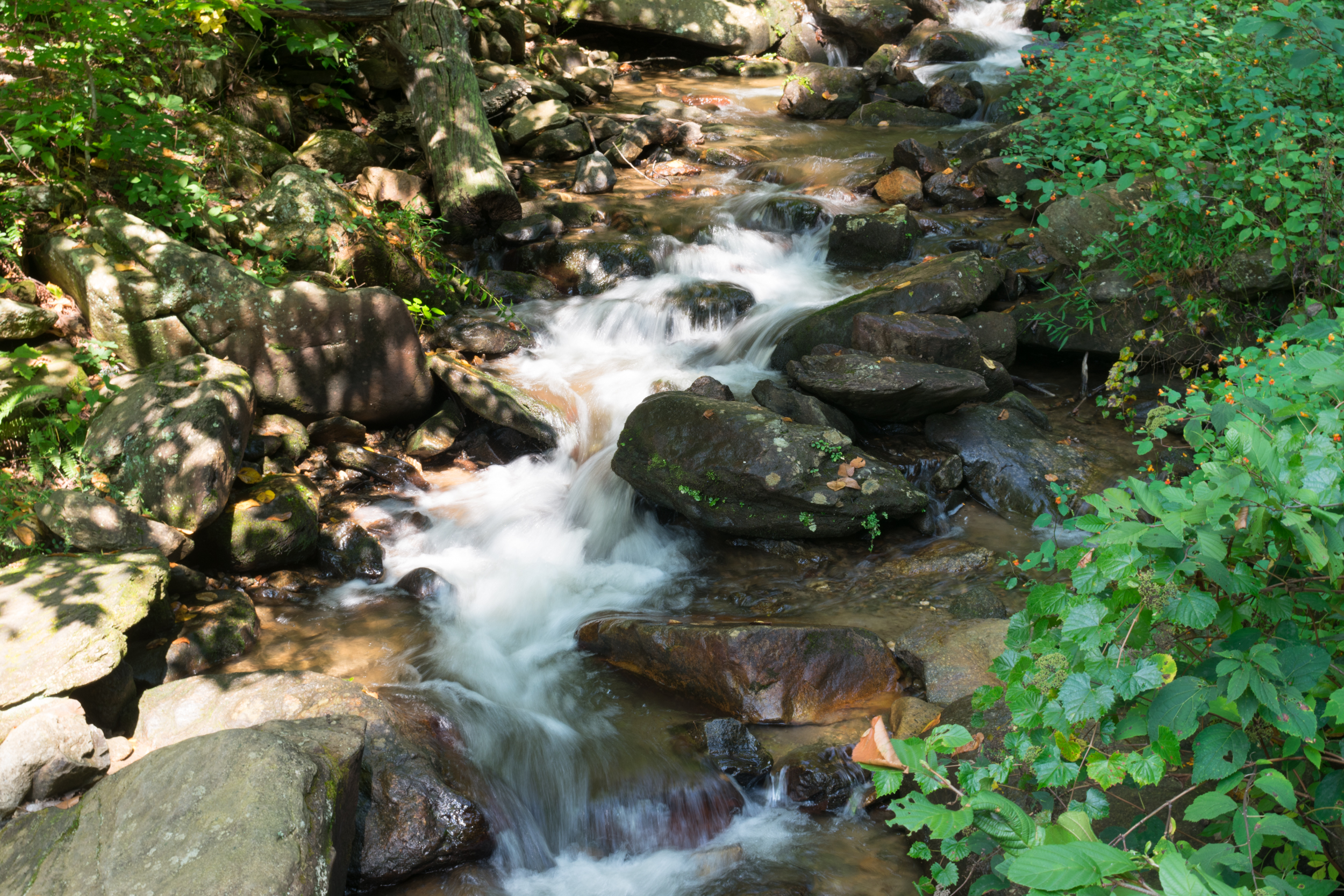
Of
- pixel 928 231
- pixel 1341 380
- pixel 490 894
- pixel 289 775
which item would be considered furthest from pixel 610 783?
pixel 928 231

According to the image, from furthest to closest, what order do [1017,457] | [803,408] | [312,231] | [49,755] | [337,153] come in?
[337,153], [312,231], [803,408], [1017,457], [49,755]

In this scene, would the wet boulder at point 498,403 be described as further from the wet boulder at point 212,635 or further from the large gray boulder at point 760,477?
the wet boulder at point 212,635

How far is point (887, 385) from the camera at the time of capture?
6.02m

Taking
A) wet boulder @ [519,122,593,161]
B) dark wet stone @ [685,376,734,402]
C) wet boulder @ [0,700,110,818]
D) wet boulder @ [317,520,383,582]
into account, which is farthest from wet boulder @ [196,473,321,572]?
wet boulder @ [519,122,593,161]

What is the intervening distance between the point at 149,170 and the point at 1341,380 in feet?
24.1

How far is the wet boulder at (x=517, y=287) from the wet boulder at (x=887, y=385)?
10.4 feet

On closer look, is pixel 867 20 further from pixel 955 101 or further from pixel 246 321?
pixel 246 321

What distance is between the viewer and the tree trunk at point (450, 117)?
8453 millimetres

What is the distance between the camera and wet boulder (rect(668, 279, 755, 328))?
8070 mm

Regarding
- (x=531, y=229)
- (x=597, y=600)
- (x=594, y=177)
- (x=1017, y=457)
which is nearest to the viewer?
(x=597, y=600)

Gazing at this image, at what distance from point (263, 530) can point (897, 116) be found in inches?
441

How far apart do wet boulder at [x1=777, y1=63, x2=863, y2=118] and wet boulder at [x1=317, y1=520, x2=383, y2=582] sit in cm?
1056

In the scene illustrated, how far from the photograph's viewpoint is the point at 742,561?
556cm

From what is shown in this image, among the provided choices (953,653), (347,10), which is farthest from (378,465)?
(347,10)
